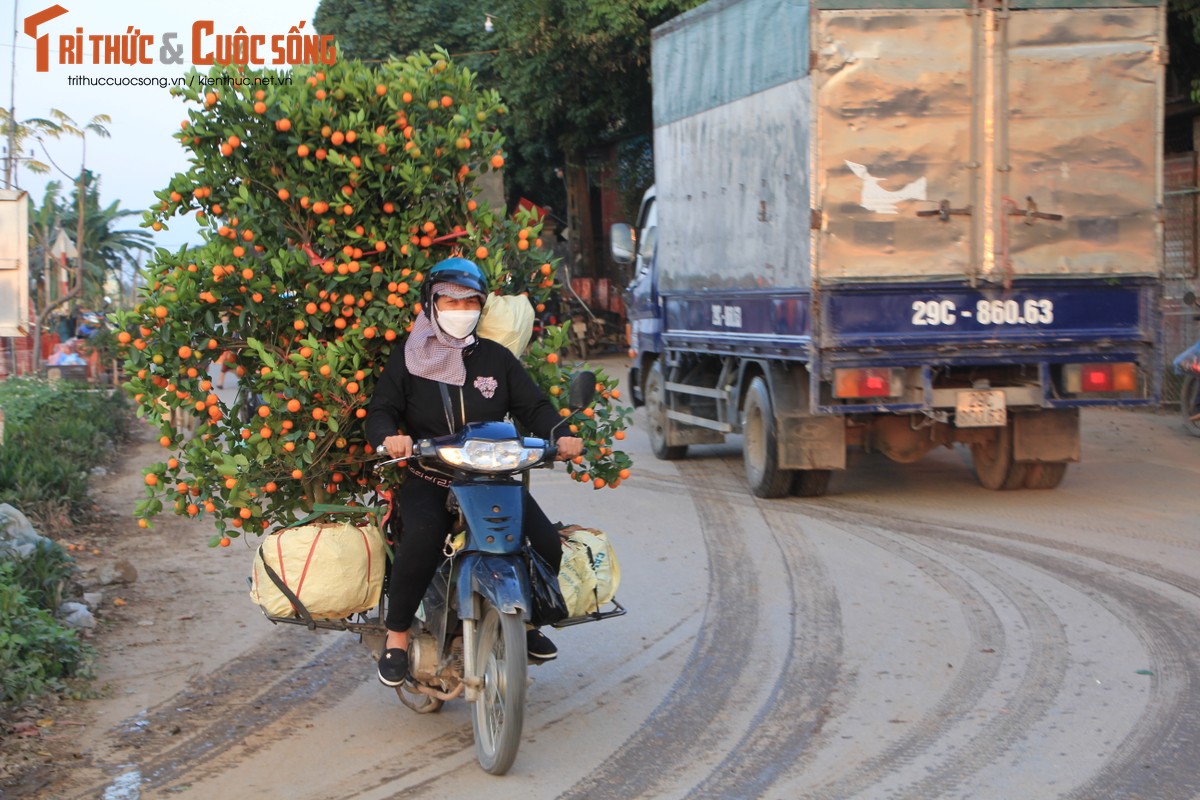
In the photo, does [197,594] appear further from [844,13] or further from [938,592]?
[844,13]

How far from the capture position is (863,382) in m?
9.52

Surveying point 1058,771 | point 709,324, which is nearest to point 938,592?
point 1058,771

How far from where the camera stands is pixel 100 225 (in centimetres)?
4306

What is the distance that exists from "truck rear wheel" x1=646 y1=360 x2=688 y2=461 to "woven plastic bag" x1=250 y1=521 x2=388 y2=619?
8.42 m

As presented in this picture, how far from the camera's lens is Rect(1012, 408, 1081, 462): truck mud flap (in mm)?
10211

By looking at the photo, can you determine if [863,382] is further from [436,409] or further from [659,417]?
[436,409]

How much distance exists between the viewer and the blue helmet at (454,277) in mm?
4910

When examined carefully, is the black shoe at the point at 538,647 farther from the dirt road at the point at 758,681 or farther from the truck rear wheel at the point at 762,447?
the truck rear wheel at the point at 762,447

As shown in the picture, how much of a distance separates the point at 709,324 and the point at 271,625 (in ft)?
19.1

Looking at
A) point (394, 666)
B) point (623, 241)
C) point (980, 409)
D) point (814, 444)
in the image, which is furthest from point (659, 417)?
point (394, 666)

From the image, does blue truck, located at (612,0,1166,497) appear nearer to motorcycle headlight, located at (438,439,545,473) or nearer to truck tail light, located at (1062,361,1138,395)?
truck tail light, located at (1062,361,1138,395)

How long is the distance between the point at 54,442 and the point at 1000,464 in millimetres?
8070

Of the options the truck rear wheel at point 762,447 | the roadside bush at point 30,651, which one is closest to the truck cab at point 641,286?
the truck rear wheel at point 762,447

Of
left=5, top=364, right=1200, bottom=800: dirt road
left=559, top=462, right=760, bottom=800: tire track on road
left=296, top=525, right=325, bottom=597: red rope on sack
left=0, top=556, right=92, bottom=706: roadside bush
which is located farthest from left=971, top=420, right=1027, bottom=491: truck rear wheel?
left=0, top=556, right=92, bottom=706: roadside bush
